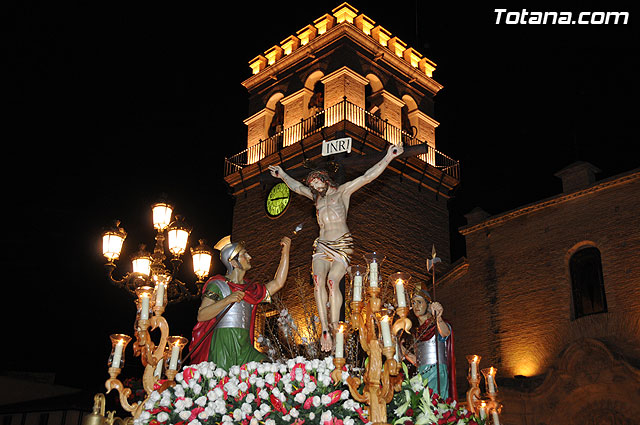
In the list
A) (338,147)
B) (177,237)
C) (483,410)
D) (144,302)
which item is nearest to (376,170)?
(338,147)

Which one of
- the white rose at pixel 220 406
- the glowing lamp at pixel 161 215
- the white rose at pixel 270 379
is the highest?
the glowing lamp at pixel 161 215

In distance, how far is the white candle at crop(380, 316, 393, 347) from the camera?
6.14 m

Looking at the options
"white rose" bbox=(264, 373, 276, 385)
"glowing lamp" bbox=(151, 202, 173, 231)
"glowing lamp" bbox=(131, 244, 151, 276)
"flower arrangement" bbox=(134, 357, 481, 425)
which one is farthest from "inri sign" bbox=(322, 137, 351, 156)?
"glowing lamp" bbox=(131, 244, 151, 276)

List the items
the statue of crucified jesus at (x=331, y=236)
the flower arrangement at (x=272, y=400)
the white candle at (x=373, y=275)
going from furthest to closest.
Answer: the statue of crucified jesus at (x=331, y=236)
the white candle at (x=373, y=275)
the flower arrangement at (x=272, y=400)

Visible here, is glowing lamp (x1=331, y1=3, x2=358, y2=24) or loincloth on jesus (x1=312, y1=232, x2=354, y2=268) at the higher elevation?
glowing lamp (x1=331, y1=3, x2=358, y2=24)

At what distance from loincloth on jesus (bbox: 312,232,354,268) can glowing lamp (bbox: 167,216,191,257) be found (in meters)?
4.98

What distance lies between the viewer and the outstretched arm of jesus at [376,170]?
9539 millimetres

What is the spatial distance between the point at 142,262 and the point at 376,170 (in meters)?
6.37

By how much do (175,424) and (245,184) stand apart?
22.1 meters

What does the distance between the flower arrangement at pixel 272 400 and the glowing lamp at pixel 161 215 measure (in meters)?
7.82

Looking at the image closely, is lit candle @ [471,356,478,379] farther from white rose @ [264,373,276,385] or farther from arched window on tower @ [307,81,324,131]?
arched window on tower @ [307,81,324,131]

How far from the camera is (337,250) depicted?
975 centimetres

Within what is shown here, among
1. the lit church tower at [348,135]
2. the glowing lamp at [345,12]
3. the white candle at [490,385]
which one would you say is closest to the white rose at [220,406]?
the white candle at [490,385]

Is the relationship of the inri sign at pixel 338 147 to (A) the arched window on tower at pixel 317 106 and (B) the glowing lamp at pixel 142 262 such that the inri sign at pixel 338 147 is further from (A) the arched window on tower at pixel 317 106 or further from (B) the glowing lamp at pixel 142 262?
(A) the arched window on tower at pixel 317 106
